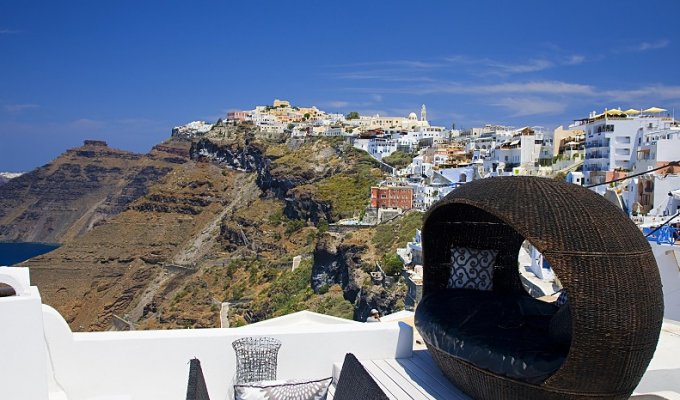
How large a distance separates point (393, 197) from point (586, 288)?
35.0 meters

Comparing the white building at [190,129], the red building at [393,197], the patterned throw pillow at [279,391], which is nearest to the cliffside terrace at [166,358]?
the patterned throw pillow at [279,391]

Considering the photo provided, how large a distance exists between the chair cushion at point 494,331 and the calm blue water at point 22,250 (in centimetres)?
9934

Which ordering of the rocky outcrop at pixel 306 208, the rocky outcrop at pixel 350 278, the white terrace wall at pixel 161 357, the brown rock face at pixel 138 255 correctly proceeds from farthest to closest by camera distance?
1. the brown rock face at pixel 138 255
2. the rocky outcrop at pixel 306 208
3. the rocky outcrop at pixel 350 278
4. the white terrace wall at pixel 161 357

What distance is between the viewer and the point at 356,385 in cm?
297

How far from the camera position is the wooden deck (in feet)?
11.6

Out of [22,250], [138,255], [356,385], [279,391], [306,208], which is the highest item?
[356,385]

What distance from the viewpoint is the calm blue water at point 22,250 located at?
310ft

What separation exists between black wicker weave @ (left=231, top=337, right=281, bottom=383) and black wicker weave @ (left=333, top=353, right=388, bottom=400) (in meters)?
0.59

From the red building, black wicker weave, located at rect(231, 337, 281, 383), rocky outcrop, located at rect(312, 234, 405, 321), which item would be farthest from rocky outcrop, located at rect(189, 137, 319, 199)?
black wicker weave, located at rect(231, 337, 281, 383)

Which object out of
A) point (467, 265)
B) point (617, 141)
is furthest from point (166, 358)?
point (617, 141)

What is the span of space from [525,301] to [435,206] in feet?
2.79

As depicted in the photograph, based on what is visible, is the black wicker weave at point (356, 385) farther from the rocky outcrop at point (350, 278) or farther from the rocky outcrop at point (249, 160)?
the rocky outcrop at point (249, 160)

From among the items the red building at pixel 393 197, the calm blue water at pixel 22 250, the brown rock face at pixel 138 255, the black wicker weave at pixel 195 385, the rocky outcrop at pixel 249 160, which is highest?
the rocky outcrop at pixel 249 160

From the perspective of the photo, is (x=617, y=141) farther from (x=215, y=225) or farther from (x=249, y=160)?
(x=249, y=160)
